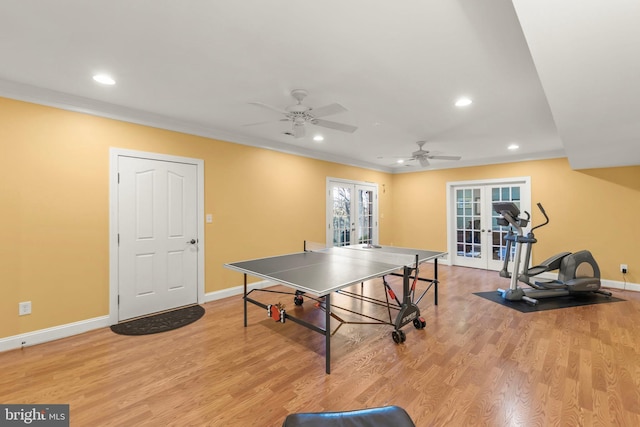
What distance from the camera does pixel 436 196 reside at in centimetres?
692

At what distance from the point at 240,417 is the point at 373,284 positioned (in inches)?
141

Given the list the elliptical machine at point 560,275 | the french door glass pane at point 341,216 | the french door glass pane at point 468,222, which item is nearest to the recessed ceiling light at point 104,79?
the french door glass pane at point 341,216

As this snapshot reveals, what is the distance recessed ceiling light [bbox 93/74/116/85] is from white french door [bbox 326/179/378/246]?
403cm

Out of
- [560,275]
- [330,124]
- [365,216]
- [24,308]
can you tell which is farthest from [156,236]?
[560,275]

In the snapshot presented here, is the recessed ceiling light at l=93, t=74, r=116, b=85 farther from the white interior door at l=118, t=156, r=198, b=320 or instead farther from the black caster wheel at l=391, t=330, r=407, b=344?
the black caster wheel at l=391, t=330, r=407, b=344

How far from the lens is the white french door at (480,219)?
5910 mm

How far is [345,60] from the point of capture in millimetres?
2244

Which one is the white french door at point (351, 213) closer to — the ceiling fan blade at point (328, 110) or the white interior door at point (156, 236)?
the white interior door at point (156, 236)

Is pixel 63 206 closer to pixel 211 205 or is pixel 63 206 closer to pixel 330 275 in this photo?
pixel 211 205

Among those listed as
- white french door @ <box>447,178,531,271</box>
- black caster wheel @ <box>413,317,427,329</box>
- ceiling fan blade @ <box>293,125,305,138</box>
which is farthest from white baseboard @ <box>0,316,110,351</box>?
white french door @ <box>447,178,531,271</box>

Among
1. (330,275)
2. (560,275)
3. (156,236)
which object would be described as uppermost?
(156,236)

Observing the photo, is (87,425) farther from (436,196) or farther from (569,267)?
(436,196)

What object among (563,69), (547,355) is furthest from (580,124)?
(547,355)

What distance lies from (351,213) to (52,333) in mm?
5263
